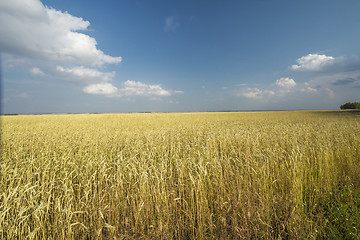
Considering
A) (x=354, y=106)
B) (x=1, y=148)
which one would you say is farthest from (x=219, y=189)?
(x=354, y=106)

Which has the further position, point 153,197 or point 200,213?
point 153,197

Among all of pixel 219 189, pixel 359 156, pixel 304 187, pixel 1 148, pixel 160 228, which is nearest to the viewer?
pixel 160 228

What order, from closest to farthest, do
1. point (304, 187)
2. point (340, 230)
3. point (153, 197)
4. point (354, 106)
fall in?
point (340, 230) < point (153, 197) < point (304, 187) < point (354, 106)

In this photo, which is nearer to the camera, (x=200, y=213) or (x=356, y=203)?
(x=200, y=213)

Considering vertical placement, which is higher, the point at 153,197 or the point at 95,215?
the point at 153,197

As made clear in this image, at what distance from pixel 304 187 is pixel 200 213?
10.1 ft

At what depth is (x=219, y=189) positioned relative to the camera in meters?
3.40

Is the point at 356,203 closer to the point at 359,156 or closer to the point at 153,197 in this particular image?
the point at 359,156

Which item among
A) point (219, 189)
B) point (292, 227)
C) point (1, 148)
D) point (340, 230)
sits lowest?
point (340, 230)

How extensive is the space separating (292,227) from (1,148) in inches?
403

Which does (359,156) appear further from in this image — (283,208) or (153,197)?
(153,197)

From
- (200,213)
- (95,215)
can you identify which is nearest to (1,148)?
(95,215)

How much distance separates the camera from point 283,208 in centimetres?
301

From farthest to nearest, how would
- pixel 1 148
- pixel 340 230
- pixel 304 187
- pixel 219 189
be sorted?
pixel 1 148 → pixel 304 187 → pixel 219 189 → pixel 340 230
